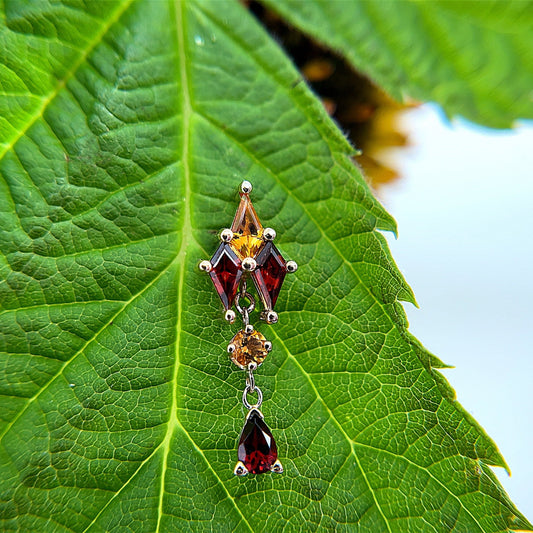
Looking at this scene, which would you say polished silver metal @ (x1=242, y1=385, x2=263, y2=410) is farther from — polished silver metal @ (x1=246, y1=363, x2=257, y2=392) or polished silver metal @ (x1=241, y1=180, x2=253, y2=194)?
polished silver metal @ (x1=241, y1=180, x2=253, y2=194)

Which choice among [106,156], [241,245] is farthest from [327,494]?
[106,156]

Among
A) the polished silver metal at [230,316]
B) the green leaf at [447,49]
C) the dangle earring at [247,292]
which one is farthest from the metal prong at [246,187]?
the green leaf at [447,49]

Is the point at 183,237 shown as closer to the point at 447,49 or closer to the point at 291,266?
the point at 291,266

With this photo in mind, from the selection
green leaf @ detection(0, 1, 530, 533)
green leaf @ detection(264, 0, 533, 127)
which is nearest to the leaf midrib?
green leaf @ detection(0, 1, 530, 533)

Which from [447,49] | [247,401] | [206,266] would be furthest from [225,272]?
[447,49]

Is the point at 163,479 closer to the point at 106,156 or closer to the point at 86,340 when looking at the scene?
the point at 86,340

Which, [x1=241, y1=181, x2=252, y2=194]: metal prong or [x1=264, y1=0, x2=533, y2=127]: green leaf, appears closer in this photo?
[x1=241, y1=181, x2=252, y2=194]: metal prong

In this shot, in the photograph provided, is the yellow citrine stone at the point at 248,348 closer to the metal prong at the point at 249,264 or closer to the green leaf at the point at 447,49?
the metal prong at the point at 249,264
